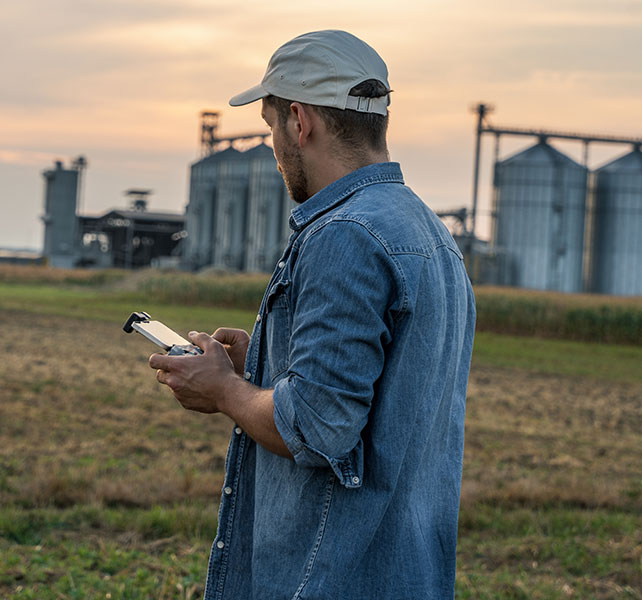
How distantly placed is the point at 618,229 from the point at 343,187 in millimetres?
33128

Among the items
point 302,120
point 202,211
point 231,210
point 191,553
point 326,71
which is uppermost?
point 202,211

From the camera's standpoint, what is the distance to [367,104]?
1920 mm

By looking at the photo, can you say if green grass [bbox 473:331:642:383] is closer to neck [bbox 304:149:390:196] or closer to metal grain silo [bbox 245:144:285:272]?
neck [bbox 304:149:390:196]

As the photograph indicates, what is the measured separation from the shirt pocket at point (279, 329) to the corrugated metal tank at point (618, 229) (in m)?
32.7

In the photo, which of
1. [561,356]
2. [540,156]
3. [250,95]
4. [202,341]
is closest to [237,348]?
[202,341]

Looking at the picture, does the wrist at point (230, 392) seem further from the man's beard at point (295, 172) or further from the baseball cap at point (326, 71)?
the baseball cap at point (326, 71)

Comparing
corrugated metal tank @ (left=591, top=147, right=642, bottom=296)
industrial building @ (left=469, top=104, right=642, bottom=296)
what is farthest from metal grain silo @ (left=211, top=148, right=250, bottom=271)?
corrugated metal tank @ (left=591, top=147, right=642, bottom=296)

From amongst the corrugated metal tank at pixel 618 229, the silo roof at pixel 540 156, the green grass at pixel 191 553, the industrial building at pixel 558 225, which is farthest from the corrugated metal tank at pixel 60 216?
the green grass at pixel 191 553

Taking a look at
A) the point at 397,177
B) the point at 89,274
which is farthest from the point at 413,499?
the point at 89,274

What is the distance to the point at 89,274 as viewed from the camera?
4291 centimetres

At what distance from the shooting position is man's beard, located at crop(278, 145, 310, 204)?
1980 millimetres

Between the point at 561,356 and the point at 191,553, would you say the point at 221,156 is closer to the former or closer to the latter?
the point at 561,356

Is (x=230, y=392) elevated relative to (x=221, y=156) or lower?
lower

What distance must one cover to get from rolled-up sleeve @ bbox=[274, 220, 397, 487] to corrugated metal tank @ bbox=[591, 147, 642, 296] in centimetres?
3281
